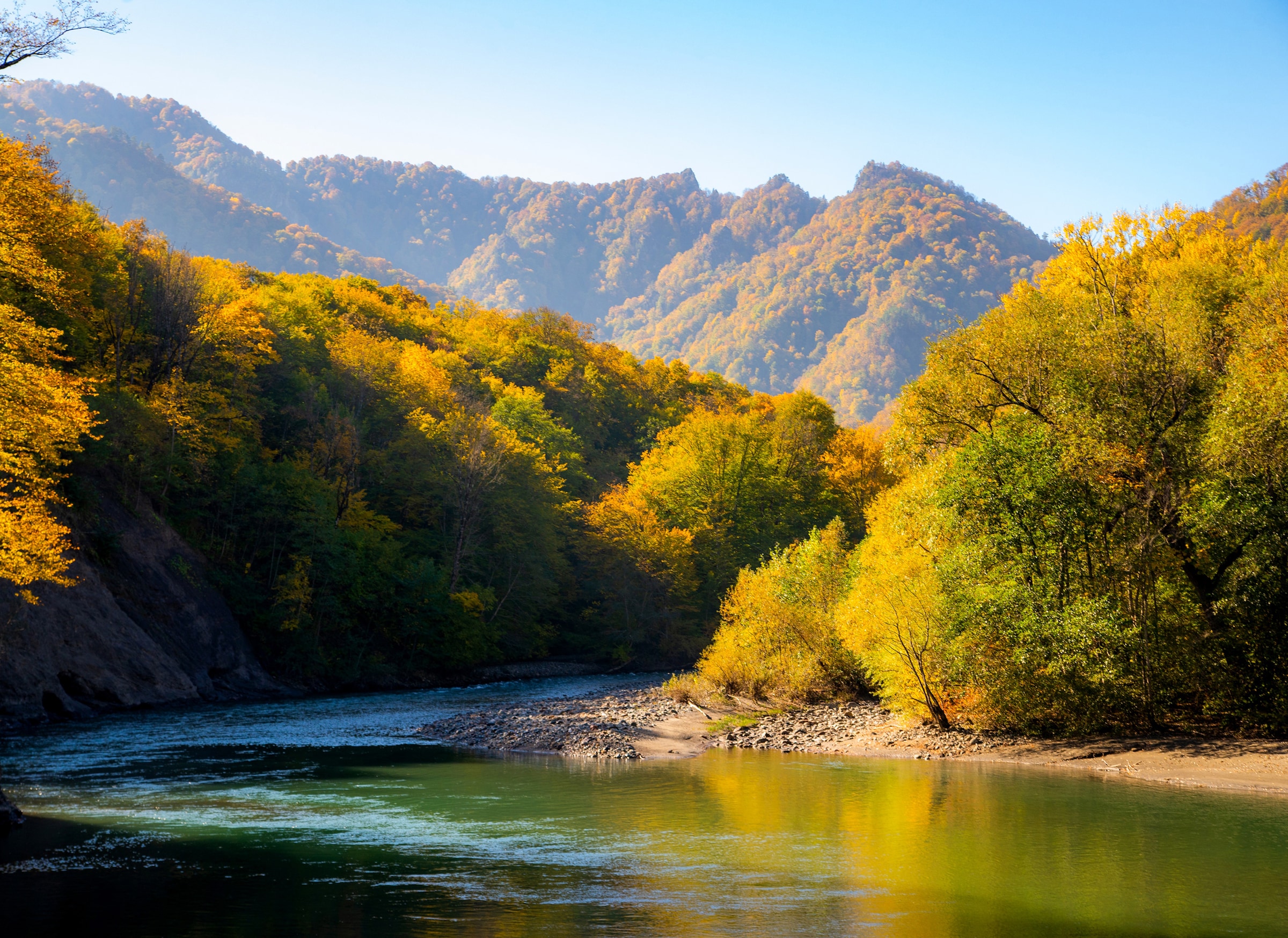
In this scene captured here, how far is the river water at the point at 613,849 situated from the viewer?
13.6 meters

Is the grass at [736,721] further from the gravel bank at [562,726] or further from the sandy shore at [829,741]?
the gravel bank at [562,726]

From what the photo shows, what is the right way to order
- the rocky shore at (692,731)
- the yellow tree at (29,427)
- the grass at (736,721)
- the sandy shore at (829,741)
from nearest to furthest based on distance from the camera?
1. the yellow tree at (29,427)
2. the sandy shore at (829,741)
3. the rocky shore at (692,731)
4. the grass at (736,721)

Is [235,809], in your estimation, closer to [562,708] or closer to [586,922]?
[586,922]

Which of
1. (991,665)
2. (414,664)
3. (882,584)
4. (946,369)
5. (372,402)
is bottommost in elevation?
(414,664)

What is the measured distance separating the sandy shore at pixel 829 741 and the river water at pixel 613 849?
1.63 metres

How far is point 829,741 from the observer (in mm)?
32688

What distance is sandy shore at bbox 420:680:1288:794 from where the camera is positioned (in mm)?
25172

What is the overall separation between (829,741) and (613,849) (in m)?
16.5

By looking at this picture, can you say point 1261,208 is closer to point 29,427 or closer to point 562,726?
point 562,726

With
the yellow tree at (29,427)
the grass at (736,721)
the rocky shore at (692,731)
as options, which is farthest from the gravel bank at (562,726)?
the yellow tree at (29,427)

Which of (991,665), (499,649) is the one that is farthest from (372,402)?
(991,665)

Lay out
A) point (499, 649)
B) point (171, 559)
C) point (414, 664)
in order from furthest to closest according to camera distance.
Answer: point (499, 649)
point (414, 664)
point (171, 559)

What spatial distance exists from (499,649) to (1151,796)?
1809 inches

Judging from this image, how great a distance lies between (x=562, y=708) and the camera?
135 ft
